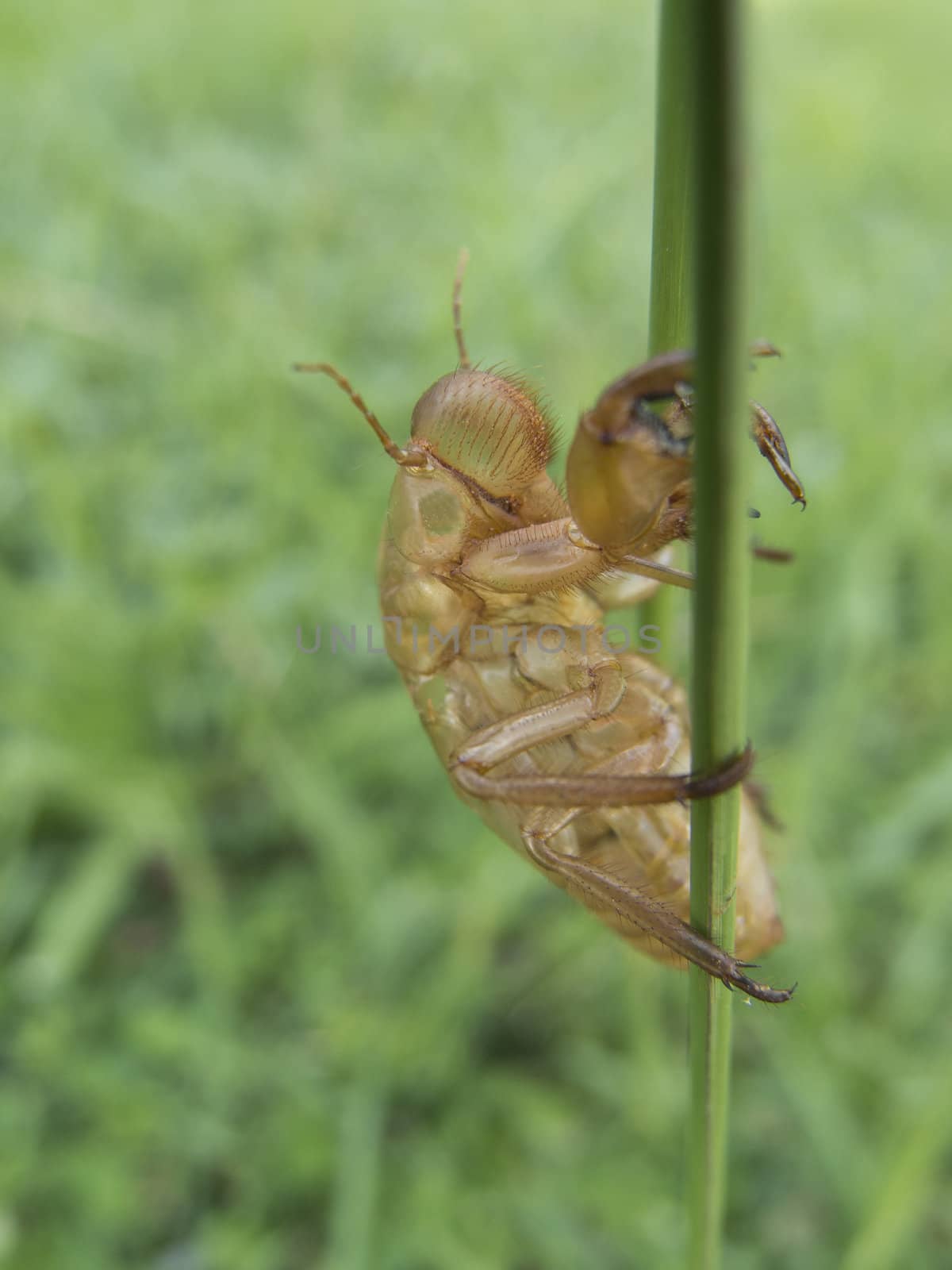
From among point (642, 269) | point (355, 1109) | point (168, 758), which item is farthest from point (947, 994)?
point (642, 269)

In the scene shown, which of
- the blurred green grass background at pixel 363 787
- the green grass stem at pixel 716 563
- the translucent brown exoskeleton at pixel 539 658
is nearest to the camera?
the green grass stem at pixel 716 563

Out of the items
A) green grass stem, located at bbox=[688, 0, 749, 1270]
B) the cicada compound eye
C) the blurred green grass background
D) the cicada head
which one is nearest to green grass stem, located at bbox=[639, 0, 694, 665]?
the cicada head

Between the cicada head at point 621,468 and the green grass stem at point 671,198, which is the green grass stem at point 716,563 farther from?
the cicada head at point 621,468

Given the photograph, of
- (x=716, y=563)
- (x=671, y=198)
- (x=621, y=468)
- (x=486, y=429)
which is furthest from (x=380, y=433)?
(x=716, y=563)

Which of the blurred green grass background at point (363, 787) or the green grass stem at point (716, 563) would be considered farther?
the blurred green grass background at point (363, 787)

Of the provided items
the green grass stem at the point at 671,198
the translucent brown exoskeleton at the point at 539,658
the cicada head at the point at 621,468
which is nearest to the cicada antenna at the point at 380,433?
the translucent brown exoskeleton at the point at 539,658

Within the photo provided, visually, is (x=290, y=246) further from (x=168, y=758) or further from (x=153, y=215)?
(x=168, y=758)

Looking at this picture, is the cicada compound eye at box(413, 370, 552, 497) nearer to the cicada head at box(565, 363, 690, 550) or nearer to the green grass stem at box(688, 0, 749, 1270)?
the cicada head at box(565, 363, 690, 550)
